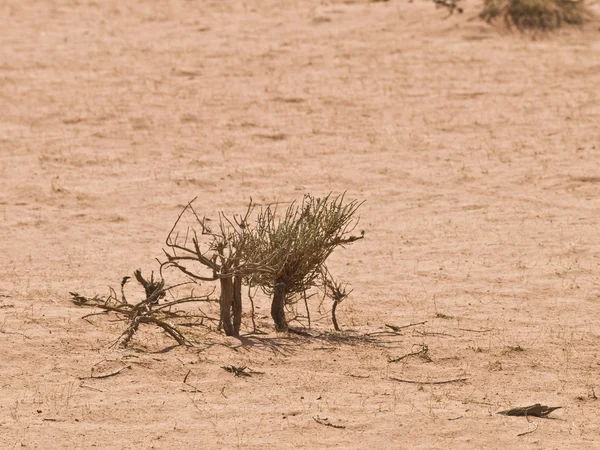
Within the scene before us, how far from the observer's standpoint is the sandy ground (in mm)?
5055

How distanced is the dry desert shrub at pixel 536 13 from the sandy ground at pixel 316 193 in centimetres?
29

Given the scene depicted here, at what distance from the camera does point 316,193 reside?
9398 mm

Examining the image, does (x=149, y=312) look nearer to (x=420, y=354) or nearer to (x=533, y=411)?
(x=420, y=354)

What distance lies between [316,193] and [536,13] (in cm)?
594

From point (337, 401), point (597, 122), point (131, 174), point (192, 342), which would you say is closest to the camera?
point (337, 401)

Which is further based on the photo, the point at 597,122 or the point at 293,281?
the point at 597,122

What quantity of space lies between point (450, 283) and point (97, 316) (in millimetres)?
2442

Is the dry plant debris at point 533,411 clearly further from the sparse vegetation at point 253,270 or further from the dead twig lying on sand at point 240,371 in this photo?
the sparse vegetation at point 253,270

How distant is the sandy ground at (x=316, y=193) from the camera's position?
5.05 metres

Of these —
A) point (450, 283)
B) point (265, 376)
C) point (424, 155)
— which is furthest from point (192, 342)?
point (424, 155)

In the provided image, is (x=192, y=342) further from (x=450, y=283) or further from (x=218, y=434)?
(x=450, y=283)

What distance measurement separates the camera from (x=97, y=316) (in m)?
6.18

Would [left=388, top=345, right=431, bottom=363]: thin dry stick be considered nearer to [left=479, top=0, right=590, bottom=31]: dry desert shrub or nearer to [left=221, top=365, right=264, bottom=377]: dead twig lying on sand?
[left=221, top=365, right=264, bottom=377]: dead twig lying on sand

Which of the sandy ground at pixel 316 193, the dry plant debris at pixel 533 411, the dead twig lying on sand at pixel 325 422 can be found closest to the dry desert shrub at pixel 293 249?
the sandy ground at pixel 316 193
